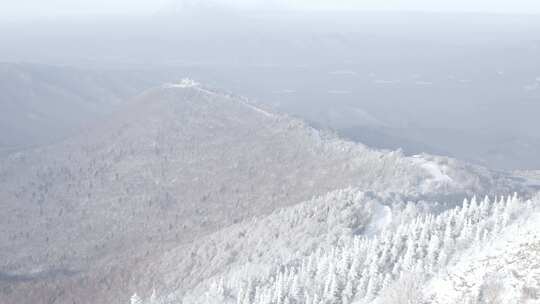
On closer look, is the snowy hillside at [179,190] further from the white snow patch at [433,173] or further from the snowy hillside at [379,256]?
the snowy hillside at [379,256]

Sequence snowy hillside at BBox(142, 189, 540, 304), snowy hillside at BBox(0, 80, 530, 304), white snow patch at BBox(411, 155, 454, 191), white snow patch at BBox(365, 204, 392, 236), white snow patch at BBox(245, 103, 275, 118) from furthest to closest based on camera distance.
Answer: white snow patch at BBox(245, 103, 275, 118)
white snow patch at BBox(411, 155, 454, 191)
snowy hillside at BBox(0, 80, 530, 304)
white snow patch at BBox(365, 204, 392, 236)
snowy hillside at BBox(142, 189, 540, 304)

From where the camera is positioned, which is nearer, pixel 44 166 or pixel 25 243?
pixel 25 243

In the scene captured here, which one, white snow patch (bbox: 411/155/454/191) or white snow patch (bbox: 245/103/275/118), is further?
white snow patch (bbox: 245/103/275/118)

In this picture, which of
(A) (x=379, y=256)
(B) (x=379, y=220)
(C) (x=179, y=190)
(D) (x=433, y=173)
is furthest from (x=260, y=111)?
(A) (x=379, y=256)

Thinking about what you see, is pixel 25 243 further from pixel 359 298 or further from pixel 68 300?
pixel 359 298

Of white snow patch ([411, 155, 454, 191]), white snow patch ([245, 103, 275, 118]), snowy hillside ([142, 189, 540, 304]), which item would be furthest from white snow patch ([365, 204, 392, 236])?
white snow patch ([245, 103, 275, 118])

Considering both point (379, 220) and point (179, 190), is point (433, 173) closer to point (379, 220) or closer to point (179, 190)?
point (379, 220)

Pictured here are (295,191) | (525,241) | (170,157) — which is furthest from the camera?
(170,157)

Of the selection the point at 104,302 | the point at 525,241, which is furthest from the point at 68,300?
the point at 525,241

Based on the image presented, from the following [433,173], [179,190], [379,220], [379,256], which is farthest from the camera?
[179,190]

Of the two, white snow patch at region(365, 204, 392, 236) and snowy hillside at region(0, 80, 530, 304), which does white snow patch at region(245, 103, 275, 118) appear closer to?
snowy hillside at region(0, 80, 530, 304)

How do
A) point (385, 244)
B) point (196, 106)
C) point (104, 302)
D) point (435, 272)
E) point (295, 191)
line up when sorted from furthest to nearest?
1. point (196, 106)
2. point (295, 191)
3. point (104, 302)
4. point (385, 244)
5. point (435, 272)
